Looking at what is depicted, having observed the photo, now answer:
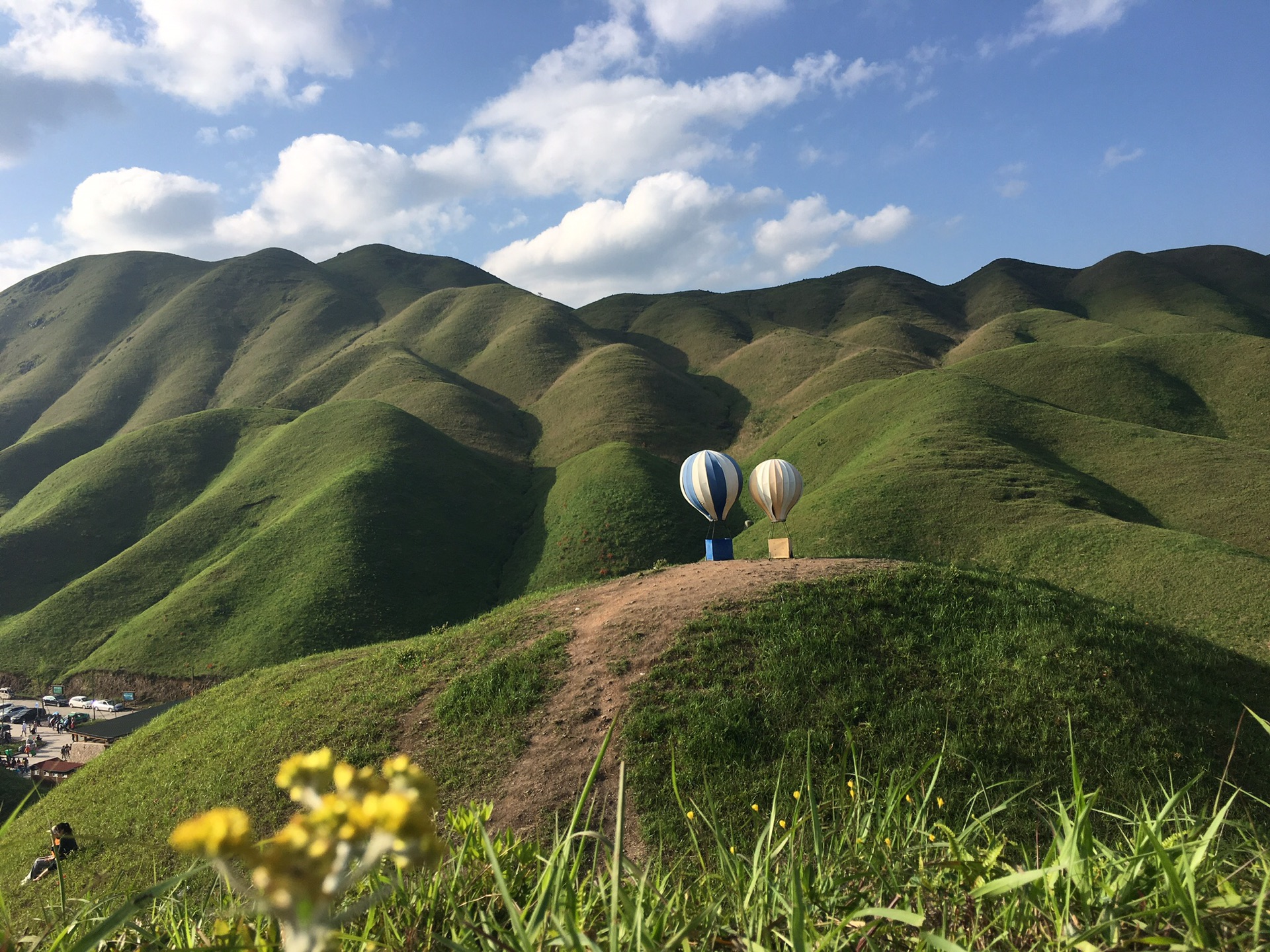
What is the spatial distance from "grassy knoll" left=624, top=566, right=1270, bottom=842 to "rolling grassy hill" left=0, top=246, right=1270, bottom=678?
12572 millimetres

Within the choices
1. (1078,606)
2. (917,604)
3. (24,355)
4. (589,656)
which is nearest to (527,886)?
(589,656)

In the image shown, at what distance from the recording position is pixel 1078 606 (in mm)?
15688

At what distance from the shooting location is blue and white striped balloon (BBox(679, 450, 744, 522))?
74.6 ft

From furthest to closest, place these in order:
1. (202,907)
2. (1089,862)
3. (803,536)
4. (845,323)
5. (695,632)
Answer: (845,323) < (803,536) < (695,632) < (202,907) < (1089,862)

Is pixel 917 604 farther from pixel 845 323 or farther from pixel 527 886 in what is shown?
pixel 845 323

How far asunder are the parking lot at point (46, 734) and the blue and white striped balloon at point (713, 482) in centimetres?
2680

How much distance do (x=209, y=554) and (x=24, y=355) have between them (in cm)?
10711

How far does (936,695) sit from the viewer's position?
42.2ft

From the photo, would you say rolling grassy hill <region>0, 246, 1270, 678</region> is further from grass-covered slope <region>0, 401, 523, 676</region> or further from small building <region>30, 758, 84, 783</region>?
small building <region>30, 758, 84, 783</region>

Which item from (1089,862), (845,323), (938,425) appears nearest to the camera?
(1089,862)

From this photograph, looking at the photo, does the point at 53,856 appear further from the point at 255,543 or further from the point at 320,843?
the point at 255,543

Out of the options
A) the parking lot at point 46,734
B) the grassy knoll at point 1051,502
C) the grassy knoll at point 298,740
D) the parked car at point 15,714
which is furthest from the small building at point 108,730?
the grassy knoll at point 1051,502

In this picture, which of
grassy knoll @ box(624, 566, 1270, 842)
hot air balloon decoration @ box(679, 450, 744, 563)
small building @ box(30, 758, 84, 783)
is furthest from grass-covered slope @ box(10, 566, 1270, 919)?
small building @ box(30, 758, 84, 783)

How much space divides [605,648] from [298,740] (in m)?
6.32
